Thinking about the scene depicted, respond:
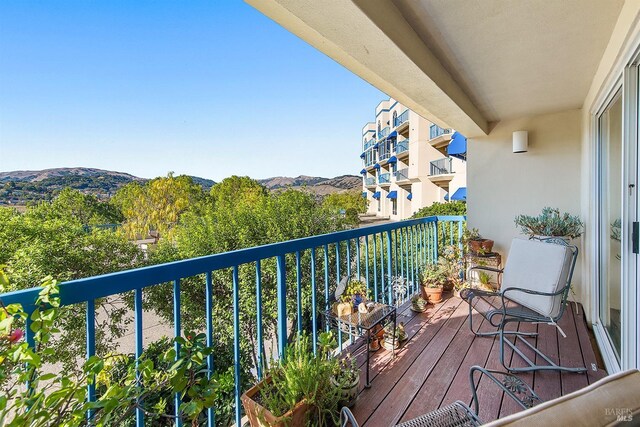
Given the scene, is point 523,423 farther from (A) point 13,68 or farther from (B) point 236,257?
(A) point 13,68

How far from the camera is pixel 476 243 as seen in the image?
4105 millimetres

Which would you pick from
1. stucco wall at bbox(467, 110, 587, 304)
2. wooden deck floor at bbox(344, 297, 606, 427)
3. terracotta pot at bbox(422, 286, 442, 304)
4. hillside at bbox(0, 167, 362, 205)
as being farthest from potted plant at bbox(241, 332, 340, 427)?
hillside at bbox(0, 167, 362, 205)

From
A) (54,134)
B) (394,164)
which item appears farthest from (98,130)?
(394,164)

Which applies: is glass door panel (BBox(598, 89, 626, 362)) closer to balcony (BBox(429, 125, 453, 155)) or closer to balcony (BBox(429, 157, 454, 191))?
balcony (BBox(429, 157, 454, 191))

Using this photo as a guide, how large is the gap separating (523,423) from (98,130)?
89.9ft

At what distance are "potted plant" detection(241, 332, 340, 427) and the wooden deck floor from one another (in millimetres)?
312

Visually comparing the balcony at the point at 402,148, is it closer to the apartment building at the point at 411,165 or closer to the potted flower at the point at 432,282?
the apartment building at the point at 411,165

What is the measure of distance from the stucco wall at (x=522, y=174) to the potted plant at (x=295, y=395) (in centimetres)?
348

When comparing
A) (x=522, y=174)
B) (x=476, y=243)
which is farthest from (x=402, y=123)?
(x=476, y=243)

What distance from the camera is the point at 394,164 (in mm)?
29172

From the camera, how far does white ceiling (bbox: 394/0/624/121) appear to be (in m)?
1.78

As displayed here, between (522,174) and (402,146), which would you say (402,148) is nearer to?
(402,146)

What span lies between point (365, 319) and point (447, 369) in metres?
0.76

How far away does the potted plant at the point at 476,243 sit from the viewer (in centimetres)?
407
